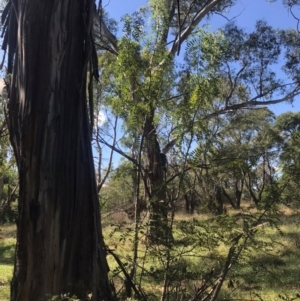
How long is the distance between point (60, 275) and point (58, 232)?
18cm

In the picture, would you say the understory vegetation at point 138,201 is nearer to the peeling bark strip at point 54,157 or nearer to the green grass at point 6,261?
the peeling bark strip at point 54,157

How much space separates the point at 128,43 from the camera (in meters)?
3.07

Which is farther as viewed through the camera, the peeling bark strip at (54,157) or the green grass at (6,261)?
the green grass at (6,261)

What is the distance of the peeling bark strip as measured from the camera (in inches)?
76.7

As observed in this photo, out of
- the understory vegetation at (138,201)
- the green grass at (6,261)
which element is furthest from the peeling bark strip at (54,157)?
the green grass at (6,261)

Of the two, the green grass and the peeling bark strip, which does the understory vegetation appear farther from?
the green grass

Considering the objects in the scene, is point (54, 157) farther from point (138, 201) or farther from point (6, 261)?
point (6, 261)

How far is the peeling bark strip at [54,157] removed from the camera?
1.95 meters

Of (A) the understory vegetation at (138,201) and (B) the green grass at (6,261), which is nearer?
(A) the understory vegetation at (138,201)

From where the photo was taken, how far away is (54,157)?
2.00 m

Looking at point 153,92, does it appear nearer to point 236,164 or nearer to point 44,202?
point 236,164

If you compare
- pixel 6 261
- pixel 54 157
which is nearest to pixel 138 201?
pixel 54 157

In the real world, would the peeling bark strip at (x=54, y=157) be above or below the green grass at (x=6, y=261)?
above

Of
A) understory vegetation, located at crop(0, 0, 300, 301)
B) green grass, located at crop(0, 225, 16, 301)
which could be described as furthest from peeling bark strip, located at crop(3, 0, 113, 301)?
green grass, located at crop(0, 225, 16, 301)
